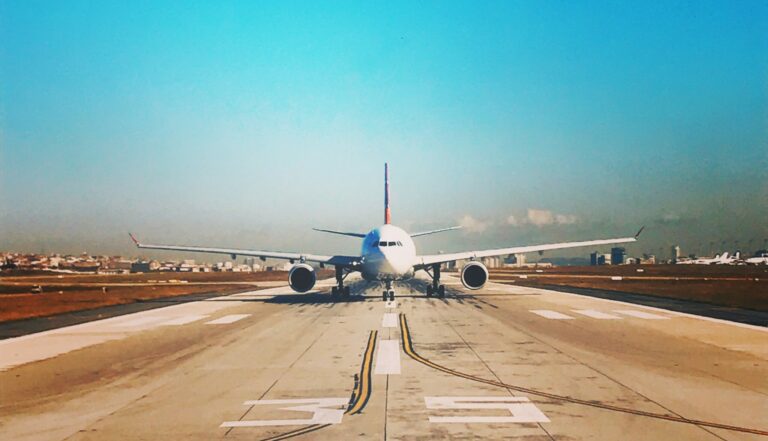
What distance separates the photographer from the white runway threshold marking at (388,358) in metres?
14.3

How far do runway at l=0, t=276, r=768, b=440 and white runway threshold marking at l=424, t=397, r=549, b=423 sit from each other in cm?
5

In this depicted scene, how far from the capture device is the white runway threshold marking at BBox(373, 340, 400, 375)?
14303 mm

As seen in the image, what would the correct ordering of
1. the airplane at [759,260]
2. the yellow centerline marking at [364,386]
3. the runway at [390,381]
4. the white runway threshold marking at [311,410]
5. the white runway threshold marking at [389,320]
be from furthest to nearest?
the airplane at [759,260], the white runway threshold marking at [389,320], the yellow centerline marking at [364,386], the white runway threshold marking at [311,410], the runway at [390,381]

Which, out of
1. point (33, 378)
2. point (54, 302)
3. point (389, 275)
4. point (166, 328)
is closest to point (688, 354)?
point (33, 378)

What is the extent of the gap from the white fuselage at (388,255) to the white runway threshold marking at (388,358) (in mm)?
16306

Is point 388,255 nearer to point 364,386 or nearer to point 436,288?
point 436,288

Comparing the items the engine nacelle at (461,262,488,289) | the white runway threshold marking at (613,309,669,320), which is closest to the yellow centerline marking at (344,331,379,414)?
the white runway threshold marking at (613,309,669,320)

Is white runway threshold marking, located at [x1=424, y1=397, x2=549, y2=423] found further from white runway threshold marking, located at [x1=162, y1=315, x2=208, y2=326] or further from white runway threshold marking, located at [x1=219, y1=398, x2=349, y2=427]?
white runway threshold marking, located at [x1=162, y1=315, x2=208, y2=326]

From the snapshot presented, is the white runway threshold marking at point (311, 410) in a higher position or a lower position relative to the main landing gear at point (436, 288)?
lower

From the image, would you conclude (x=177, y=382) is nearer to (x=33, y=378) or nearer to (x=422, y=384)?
(x=33, y=378)

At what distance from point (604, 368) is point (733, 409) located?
13.5 ft

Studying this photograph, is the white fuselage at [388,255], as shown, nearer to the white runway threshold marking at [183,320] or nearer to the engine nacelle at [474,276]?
the engine nacelle at [474,276]

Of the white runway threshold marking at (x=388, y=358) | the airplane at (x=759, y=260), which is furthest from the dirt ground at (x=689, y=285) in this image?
the airplane at (x=759, y=260)

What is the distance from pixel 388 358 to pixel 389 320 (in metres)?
10.2
